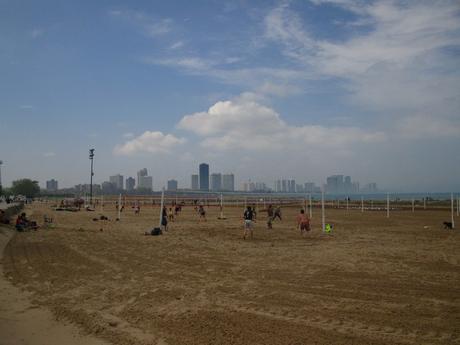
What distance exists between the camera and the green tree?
Result: 113 m

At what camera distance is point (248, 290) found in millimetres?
8062

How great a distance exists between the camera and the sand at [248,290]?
18.9 feet

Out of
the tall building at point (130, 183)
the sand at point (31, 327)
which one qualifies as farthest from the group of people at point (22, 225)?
the tall building at point (130, 183)

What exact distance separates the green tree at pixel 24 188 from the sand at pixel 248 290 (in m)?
110

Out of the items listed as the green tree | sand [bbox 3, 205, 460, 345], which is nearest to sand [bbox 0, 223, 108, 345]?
sand [bbox 3, 205, 460, 345]

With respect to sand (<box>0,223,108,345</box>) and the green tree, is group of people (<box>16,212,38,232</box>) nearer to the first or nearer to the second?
sand (<box>0,223,108,345</box>)

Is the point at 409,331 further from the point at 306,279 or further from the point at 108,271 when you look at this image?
the point at 108,271

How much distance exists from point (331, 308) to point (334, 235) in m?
12.1

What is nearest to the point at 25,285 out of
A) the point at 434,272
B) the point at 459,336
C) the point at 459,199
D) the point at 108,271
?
the point at 108,271

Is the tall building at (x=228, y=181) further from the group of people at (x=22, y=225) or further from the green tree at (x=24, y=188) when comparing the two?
the group of people at (x=22, y=225)

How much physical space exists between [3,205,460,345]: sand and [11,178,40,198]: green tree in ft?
361

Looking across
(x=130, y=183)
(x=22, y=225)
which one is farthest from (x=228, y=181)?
(x=22, y=225)

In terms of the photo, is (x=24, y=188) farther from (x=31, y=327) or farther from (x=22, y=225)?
(x=31, y=327)

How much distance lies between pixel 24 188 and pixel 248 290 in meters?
121
